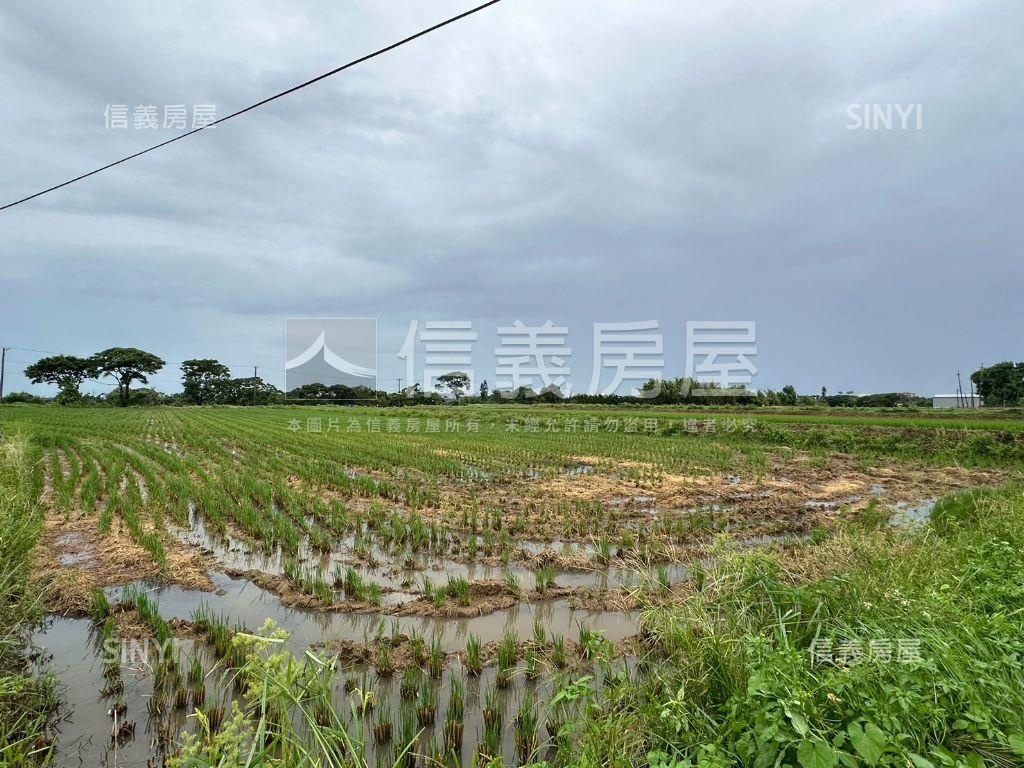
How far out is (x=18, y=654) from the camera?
364 cm

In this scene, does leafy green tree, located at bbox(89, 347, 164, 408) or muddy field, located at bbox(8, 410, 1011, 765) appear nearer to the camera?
muddy field, located at bbox(8, 410, 1011, 765)

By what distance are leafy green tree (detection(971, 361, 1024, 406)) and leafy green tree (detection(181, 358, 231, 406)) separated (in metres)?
87.4

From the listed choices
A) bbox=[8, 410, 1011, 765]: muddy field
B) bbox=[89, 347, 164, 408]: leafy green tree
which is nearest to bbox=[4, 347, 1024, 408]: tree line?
bbox=[89, 347, 164, 408]: leafy green tree

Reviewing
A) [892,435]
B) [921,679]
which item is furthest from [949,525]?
[892,435]

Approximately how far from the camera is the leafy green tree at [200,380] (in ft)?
212

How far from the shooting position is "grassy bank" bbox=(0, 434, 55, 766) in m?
2.56

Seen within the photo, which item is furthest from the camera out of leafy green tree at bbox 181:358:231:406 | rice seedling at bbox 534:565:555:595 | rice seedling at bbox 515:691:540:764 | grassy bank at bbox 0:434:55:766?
leafy green tree at bbox 181:358:231:406

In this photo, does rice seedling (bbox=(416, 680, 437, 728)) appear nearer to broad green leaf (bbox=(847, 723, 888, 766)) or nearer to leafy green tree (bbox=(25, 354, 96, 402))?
broad green leaf (bbox=(847, 723, 888, 766))

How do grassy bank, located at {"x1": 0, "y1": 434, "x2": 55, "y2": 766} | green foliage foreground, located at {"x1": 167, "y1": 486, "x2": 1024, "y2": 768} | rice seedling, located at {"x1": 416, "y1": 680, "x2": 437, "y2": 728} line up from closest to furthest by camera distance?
green foliage foreground, located at {"x1": 167, "y1": 486, "x2": 1024, "y2": 768}
grassy bank, located at {"x1": 0, "y1": 434, "x2": 55, "y2": 766}
rice seedling, located at {"x1": 416, "y1": 680, "x2": 437, "y2": 728}

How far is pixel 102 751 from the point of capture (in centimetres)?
271

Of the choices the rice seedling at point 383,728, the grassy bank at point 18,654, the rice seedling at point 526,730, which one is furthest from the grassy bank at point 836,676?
the grassy bank at point 18,654

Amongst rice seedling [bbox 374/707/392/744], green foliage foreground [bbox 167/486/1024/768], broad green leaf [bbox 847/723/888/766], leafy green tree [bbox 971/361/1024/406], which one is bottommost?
rice seedling [bbox 374/707/392/744]

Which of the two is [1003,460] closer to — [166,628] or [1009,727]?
[1009,727]

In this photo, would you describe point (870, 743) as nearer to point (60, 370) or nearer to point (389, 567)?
point (389, 567)
